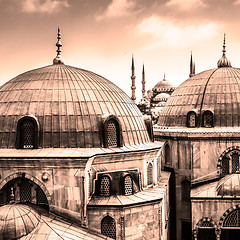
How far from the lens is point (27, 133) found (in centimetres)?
1938

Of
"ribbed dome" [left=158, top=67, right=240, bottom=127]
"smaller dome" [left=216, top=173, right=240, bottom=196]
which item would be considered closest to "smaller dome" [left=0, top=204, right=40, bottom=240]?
"smaller dome" [left=216, top=173, right=240, bottom=196]

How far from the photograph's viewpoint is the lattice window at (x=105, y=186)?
19.0 metres

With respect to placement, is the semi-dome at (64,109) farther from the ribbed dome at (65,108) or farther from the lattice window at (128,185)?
the lattice window at (128,185)

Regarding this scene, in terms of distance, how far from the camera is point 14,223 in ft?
49.4

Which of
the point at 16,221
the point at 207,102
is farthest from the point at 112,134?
the point at 207,102

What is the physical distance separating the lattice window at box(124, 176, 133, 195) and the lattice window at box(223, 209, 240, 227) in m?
7.43

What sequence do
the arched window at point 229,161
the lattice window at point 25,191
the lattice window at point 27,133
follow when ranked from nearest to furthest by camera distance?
the lattice window at point 25,191 < the lattice window at point 27,133 < the arched window at point 229,161

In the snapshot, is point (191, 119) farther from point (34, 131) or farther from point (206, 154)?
point (34, 131)

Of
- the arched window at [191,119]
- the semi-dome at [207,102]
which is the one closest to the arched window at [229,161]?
the semi-dome at [207,102]

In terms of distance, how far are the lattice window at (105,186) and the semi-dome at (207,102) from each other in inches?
458

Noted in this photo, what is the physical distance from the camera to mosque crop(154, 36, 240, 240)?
74.1 feet

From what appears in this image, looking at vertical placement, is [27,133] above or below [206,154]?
above

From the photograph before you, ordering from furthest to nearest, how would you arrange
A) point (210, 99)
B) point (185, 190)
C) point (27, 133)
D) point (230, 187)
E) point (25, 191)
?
point (210, 99)
point (185, 190)
point (230, 187)
point (27, 133)
point (25, 191)

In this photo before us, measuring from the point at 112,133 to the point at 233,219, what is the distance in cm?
984
